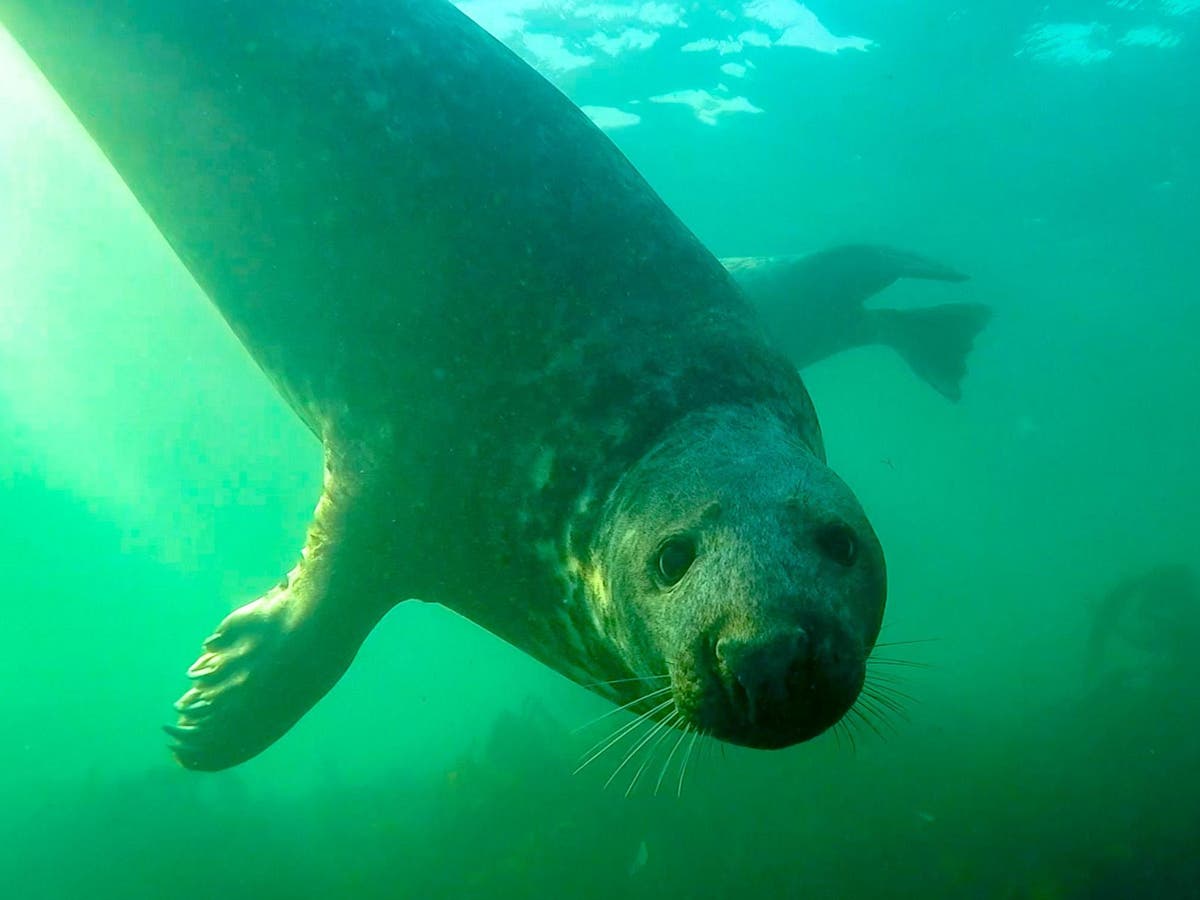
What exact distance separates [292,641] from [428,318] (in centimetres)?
179

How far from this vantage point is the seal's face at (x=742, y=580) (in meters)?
2.01

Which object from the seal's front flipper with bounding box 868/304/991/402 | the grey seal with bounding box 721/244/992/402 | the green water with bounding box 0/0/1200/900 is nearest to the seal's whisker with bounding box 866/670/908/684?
the green water with bounding box 0/0/1200/900

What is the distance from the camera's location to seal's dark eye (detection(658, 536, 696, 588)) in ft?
8.26

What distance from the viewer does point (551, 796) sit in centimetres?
1236

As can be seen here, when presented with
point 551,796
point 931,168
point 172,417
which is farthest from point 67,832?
point 172,417

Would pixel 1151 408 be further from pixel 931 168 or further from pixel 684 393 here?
pixel 684 393

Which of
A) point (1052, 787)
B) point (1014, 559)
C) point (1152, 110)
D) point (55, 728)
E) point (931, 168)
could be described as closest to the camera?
point (1052, 787)

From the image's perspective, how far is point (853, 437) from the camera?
52594 mm

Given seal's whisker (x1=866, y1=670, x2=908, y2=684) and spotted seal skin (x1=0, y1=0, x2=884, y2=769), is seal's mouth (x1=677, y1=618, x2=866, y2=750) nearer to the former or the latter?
seal's whisker (x1=866, y1=670, x2=908, y2=684)

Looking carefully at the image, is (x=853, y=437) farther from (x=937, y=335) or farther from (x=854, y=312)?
(x=854, y=312)

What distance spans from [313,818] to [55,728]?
6451 centimetres

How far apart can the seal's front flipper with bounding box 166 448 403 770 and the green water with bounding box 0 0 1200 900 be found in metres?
1.85

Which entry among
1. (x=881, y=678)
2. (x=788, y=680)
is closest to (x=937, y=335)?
(x=881, y=678)

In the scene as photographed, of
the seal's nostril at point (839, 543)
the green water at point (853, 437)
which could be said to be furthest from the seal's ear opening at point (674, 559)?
the green water at point (853, 437)
